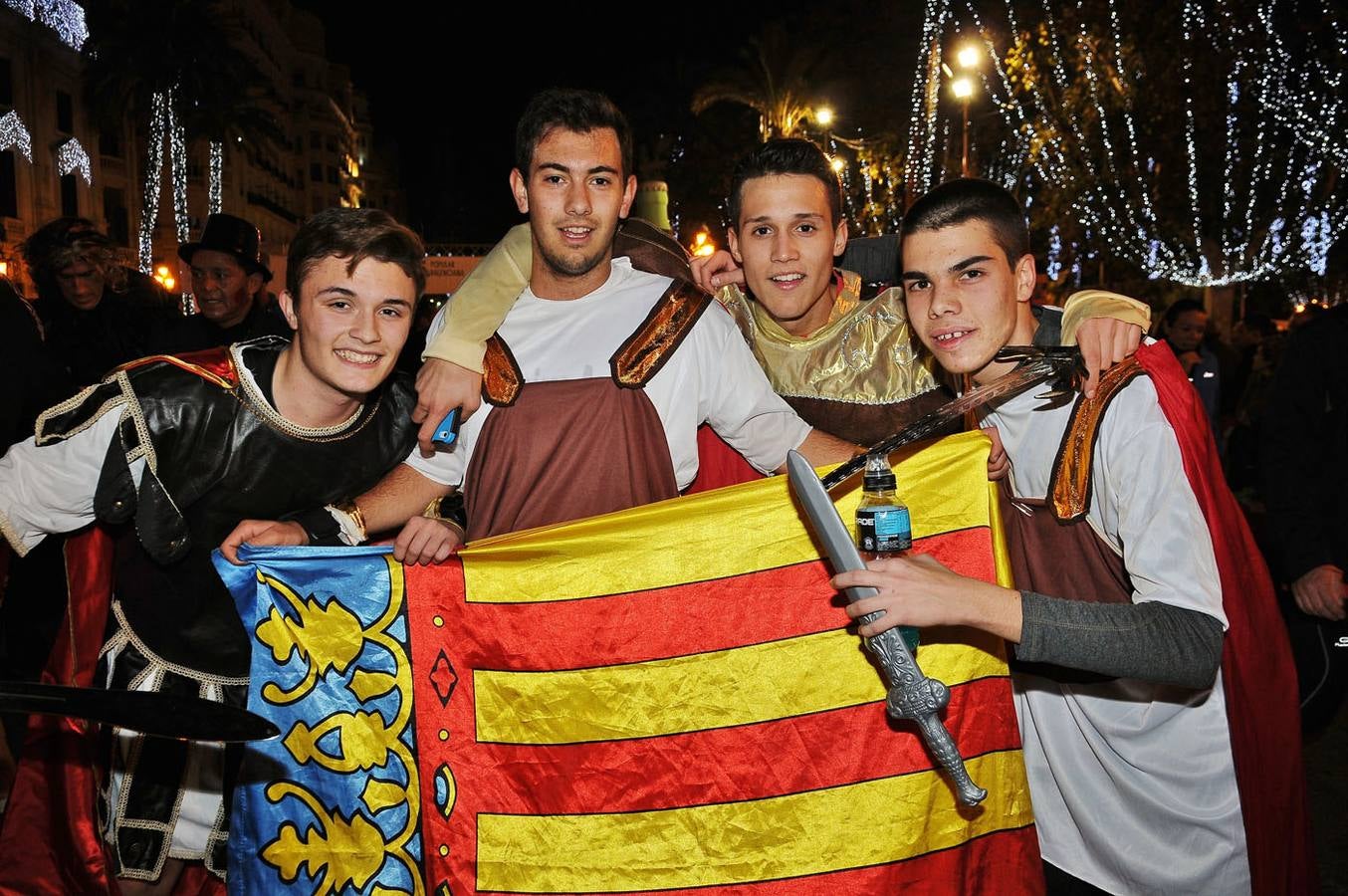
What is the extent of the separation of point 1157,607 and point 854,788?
929 mm

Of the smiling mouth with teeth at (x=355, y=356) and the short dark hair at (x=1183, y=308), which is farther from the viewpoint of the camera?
the short dark hair at (x=1183, y=308)

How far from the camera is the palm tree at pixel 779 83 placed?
2780 cm

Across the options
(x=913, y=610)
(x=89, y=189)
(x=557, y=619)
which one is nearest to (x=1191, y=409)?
(x=913, y=610)

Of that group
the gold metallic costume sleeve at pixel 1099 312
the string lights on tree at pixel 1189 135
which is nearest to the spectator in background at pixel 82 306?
the gold metallic costume sleeve at pixel 1099 312

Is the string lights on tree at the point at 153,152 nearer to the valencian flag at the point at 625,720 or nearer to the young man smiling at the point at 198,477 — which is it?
the young man smiling at the point at 198,477

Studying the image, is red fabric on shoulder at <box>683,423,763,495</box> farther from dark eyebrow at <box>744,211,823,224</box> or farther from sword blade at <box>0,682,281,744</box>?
sword blade at <box>0,682,281,744</box>

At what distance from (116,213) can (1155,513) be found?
1945 inches

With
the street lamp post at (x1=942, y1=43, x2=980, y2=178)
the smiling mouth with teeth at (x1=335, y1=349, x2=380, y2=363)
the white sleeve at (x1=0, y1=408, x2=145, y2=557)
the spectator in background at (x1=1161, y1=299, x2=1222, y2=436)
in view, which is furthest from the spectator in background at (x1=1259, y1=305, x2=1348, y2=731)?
the street lamp post at (x1=942, y1=43, x2=980, y2=178)

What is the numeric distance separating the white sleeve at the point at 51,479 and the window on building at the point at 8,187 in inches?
1426

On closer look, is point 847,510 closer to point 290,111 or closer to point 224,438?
point 224,438

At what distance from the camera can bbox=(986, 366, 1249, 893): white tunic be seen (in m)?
2.39

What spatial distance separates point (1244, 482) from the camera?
866 cm

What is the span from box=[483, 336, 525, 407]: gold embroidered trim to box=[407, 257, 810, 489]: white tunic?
3 centimetres

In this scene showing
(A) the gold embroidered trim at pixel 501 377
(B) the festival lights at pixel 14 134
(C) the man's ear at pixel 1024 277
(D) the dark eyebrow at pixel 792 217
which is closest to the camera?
(C) the man's ear at pixel 1024 277
